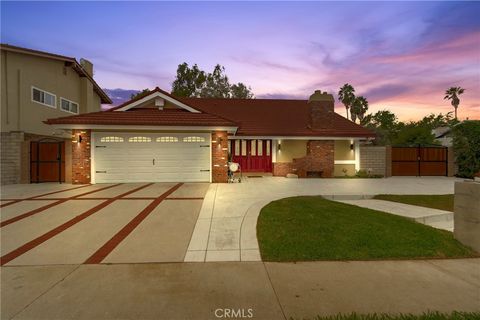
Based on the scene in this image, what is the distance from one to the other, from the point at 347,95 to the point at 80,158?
2087 inches

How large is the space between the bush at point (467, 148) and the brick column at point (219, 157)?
15.6 meters

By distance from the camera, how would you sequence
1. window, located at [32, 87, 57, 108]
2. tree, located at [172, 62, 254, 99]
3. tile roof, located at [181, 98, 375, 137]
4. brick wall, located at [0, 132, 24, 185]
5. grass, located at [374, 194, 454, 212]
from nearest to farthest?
grass, located at [374, 194, 454, 212] → brick wall, located at [0, 132, 24, 185] → window, located at [32, 87, 57, 108] → tile roof, located at [181, 98, 375, 137] → tree, located at [172, 62, 254, 99]

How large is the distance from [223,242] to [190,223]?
56.6 inches

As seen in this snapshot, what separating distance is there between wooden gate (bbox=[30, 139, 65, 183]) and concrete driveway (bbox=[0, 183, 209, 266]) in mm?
4128

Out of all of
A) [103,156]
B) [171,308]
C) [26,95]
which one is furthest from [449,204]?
[26,95]

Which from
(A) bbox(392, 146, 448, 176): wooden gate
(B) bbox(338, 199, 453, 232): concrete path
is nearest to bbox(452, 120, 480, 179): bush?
(A) bbox(392, 146, 448, 176): wooden gate

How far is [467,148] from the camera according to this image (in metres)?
17.0

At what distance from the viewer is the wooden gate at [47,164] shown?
46.4ft

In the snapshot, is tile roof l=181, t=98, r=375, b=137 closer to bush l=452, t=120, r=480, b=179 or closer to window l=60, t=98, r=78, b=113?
bush l=452, t=120, r=480, b=179

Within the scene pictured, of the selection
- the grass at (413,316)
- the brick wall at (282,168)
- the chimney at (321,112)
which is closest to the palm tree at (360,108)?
the chimney at (321,112)

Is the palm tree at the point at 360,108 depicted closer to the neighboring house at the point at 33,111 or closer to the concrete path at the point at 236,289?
the neighboring house at the point at 33,111

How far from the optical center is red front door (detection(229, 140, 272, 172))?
17.4 metres

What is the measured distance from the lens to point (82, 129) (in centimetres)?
1295

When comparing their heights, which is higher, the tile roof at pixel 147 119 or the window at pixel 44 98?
the window at pixel 44 98
